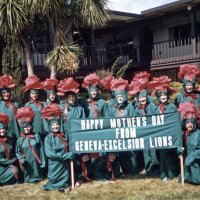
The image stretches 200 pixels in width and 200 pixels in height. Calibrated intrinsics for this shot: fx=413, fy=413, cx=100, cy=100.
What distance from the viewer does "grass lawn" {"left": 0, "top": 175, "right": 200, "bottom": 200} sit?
712 cm

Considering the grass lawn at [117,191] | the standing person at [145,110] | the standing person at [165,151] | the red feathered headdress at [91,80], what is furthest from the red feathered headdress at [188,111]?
the red feathered headdress at [91,80]

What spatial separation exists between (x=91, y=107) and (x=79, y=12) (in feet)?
25.9

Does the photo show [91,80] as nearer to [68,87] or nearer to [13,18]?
[68,87]

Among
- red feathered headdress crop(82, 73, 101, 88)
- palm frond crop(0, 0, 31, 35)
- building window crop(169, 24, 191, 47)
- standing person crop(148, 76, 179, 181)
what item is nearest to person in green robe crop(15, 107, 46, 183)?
red feathered headdress crop(82, 73, 101, 88)

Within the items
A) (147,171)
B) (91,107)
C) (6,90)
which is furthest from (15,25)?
(147,171)

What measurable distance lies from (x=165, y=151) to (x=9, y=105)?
3486 millimetres

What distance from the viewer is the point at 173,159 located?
805 cm

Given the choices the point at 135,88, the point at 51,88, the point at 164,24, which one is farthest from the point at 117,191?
the point at 164,24

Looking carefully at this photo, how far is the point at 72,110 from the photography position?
27.5 ft

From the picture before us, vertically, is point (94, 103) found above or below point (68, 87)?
below

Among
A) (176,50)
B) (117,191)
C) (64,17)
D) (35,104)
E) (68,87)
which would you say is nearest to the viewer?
(117,191)

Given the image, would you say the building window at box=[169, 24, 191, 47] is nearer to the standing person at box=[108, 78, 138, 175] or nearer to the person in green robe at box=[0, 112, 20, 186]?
the standing person at box=[108, 78, 138, 175]

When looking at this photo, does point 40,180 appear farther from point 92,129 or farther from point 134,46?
point 134,46

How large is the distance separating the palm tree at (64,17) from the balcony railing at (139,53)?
4.04 meters
